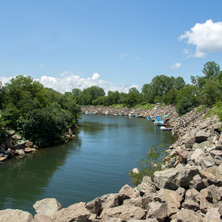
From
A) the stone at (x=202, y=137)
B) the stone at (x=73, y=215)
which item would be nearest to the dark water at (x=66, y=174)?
the stone at (x=73, y=215)

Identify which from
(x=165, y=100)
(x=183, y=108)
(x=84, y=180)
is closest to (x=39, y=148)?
(x=84, y=180)

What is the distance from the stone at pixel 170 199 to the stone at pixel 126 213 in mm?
1137

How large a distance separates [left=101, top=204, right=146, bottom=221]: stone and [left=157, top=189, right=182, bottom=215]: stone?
1137 millimetres

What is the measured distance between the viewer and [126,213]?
8875 mm

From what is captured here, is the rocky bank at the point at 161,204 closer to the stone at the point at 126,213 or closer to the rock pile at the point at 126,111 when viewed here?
the stone at the point at 126,213

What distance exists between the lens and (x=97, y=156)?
2816cm

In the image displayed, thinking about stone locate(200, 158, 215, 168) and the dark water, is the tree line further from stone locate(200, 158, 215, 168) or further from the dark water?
stone locate(200, 158, 215, 168)

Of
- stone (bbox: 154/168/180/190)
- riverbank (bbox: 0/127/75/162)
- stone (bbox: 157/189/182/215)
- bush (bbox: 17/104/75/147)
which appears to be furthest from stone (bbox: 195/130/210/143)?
bush (bbox: 17/104/75/147)

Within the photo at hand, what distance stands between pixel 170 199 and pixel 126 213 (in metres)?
2.18

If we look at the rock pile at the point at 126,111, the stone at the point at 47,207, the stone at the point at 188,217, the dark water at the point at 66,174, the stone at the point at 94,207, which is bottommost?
the dark water at the point at 66,174

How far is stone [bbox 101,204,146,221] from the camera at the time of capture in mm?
8742

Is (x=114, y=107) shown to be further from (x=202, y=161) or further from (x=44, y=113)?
(x=202, y=161)

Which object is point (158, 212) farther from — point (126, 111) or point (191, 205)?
point (126, 111)

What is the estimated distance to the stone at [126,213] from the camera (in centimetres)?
874
